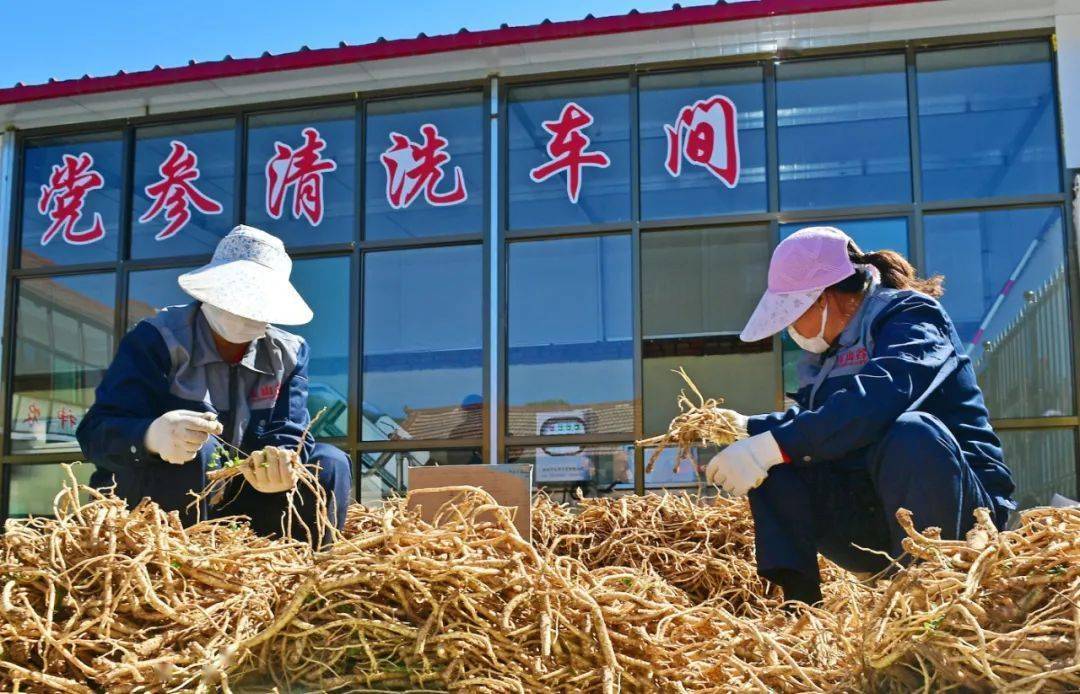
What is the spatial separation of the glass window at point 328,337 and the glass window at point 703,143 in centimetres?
182

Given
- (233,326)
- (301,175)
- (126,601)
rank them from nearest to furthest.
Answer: (126,601), (233,326), (301,175)

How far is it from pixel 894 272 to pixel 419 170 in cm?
346

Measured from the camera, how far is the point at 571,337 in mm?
5426

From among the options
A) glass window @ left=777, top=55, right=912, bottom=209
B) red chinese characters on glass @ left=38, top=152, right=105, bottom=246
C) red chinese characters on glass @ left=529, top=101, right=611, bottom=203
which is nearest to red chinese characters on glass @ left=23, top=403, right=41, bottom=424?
red chinese characters on glass @ left=38, top=152, right=105, bottom=246

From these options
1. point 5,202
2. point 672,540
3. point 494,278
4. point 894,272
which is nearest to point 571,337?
point 494,278

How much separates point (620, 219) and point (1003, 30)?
7.06ft

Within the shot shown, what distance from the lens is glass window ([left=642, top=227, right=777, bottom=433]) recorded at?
5.31m

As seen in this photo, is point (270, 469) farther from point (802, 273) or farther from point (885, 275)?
point (885, 275)

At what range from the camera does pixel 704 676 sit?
5.54ft

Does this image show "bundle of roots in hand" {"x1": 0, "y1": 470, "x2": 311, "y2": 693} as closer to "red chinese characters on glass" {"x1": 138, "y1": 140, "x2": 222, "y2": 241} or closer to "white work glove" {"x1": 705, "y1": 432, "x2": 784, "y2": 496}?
"white work glove" {"x1": 705, "y1": 432, "x2": 784, "y2": 496}

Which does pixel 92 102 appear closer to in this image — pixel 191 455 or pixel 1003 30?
pixel 191 455

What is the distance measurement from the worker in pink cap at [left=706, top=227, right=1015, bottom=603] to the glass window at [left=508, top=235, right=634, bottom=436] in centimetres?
246

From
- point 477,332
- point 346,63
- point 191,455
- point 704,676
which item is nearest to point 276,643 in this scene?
point 704,676

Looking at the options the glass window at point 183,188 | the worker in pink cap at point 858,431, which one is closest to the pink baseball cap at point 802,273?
the worker in pink cap at point 858,431
